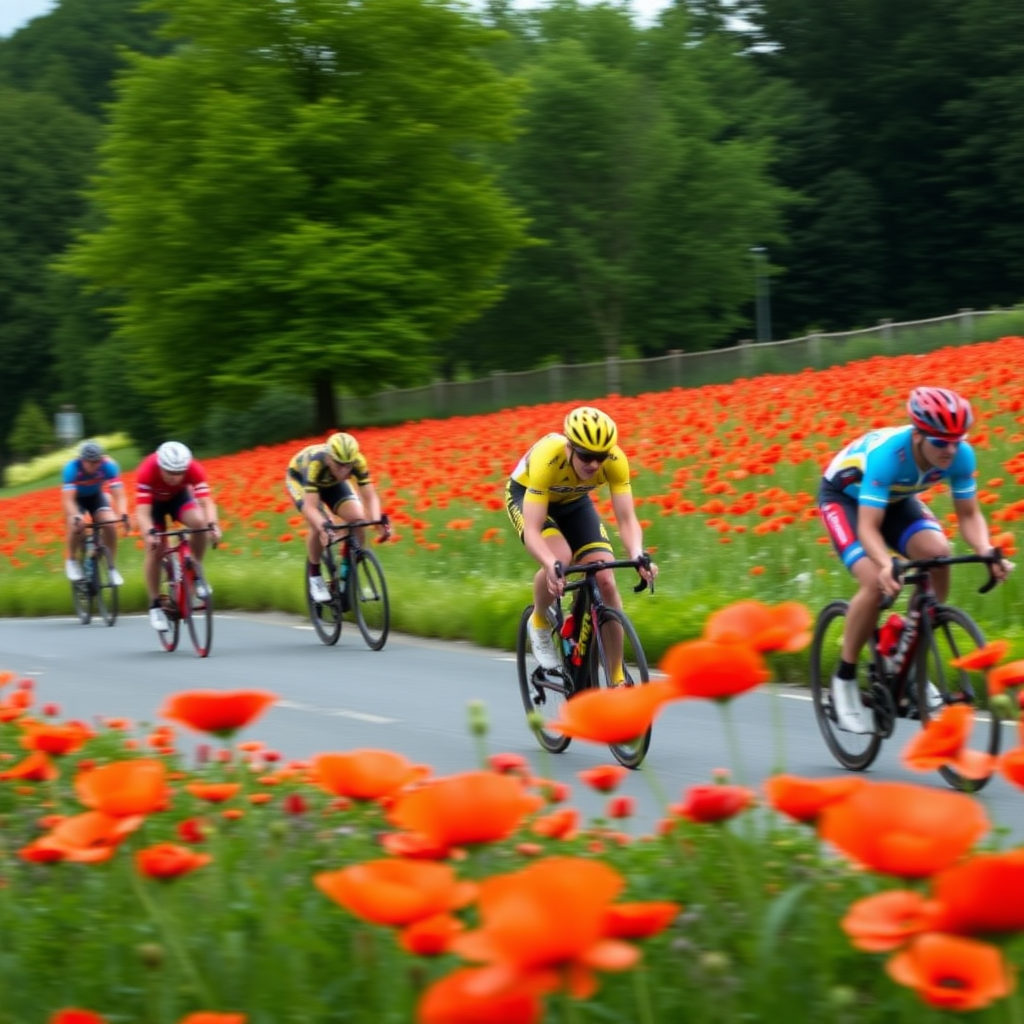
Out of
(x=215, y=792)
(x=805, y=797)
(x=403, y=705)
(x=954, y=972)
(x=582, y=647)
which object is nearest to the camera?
(x=954, y=972)

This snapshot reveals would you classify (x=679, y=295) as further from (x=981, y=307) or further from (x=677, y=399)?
(x=677, y=399)

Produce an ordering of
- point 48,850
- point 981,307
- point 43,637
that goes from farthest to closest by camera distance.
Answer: point 981,307, point 43,637, point 48,850

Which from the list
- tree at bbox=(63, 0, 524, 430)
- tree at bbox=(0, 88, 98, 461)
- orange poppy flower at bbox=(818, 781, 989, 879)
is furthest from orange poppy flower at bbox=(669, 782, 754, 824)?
tree at bbox=(0, 88, 98, 461)

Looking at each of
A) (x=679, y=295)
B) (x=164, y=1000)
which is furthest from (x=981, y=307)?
(x=164, y=1000)

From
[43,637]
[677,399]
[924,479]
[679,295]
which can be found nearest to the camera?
[924,479]

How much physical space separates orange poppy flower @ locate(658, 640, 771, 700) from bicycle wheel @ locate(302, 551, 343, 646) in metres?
12.5

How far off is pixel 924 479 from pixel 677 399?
1796cm

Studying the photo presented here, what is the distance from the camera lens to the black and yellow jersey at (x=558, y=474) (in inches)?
370

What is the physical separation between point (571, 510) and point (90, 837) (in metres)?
7.08

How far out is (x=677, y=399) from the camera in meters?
26.2

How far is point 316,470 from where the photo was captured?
596 inches

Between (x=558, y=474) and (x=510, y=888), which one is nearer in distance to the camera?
(x=510, y=888)

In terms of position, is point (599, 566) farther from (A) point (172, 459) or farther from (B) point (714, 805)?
(A) point (172, 459)

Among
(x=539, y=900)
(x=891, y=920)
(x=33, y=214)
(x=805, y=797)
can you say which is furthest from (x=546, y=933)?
(x=33, y=214)
